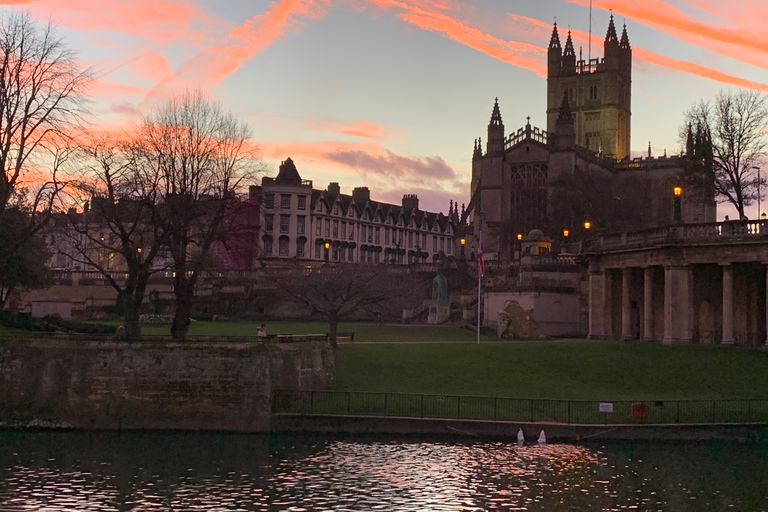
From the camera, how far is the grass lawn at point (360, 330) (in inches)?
2601

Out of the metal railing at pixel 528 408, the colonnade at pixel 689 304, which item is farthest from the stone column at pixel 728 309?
the metal railing at pixel 528 408

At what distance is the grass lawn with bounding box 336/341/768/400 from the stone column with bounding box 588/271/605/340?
8107mm

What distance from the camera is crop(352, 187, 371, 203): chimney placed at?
150 meters

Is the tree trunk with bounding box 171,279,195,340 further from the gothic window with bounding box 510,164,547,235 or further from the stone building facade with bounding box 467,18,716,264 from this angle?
the gothic window with bounding box 510,164,547,235

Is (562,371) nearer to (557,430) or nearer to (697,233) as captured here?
(557,430)

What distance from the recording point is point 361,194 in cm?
15225

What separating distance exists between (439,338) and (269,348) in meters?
21.8

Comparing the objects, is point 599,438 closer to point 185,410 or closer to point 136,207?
point 185,410

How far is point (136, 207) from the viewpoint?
56.9 meters

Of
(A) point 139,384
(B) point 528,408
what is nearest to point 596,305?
(B) point 528,408

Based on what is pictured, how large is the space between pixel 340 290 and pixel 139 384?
1980 centimetres

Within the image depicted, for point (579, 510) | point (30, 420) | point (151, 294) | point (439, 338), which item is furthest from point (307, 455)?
point (151, 294)

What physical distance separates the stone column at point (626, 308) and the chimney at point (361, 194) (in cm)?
8819

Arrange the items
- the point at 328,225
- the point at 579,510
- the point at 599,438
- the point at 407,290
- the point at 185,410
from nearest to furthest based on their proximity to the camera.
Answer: the point at 579,510
the point at 599,438
the point at 185,410
the point at 407,290
the point at 328,225
